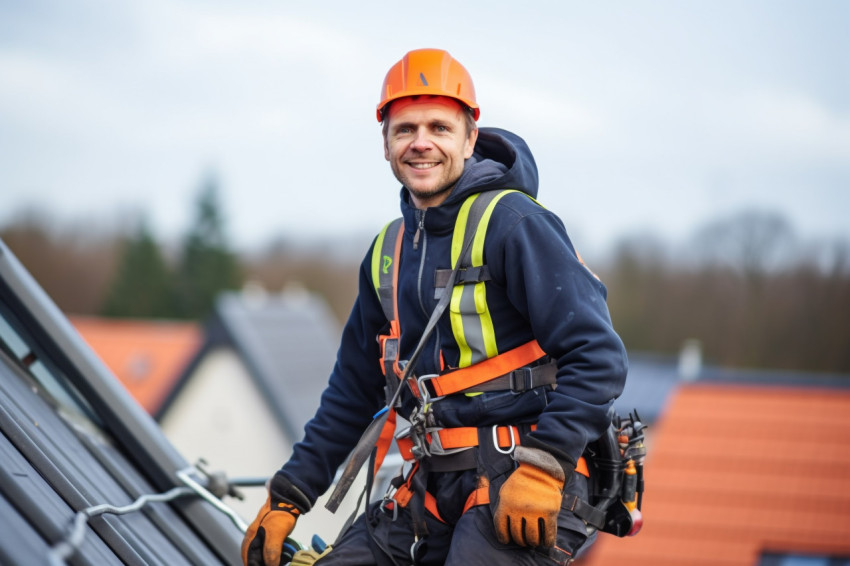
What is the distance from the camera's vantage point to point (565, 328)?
2484 millimetres

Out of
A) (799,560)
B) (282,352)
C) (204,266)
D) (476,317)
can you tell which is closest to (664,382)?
(282,352)

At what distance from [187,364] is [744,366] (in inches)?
983

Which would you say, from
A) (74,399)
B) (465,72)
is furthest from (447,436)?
(74,399)

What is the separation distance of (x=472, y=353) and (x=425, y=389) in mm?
173

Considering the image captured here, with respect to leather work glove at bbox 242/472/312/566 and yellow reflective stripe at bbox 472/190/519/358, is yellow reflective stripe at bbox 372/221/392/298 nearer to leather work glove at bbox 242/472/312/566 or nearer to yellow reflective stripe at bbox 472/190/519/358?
yellow reflective stripe at bbox 472/190/519/358

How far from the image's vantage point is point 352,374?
A: 3.17 m

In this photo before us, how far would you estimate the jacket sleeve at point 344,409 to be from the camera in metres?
3.13

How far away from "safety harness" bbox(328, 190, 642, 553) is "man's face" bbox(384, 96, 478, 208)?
14 centimetres

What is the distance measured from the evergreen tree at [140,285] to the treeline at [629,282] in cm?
6

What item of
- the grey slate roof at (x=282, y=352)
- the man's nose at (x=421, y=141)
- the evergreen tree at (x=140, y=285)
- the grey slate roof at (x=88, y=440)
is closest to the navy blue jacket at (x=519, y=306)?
the man's nose at (x=421, y=141)

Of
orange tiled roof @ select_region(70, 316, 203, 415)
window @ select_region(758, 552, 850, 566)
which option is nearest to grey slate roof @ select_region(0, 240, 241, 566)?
window @ select_region(758, 552, 850, 566)

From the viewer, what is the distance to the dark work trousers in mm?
2484

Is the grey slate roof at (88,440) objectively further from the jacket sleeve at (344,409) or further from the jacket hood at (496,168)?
the jacket hood at (496,168)

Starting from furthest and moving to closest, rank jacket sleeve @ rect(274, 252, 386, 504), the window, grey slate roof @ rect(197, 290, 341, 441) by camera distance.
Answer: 1. grey slate roof @ rect(197, 290, 341, 441)
2. the window
3. jacket sleeve @ rect(274, 252, 386, 504)
